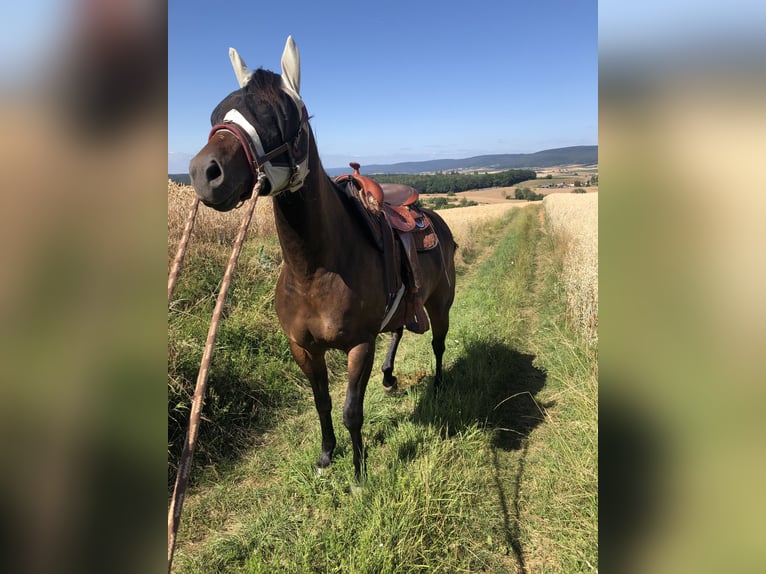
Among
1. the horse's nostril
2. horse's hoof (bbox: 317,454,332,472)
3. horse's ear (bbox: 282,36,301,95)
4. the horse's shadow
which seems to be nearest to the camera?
the horse's nostril

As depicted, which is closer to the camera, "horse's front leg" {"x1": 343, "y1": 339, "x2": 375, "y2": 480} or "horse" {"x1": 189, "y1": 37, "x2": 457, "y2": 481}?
"horse" {"x1": 189, "y1": 37, "x2": 457, "y2": 481}

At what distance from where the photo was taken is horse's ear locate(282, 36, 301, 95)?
209 cm

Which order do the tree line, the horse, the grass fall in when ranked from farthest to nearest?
1. the tree line
2. the grass
3. the horse

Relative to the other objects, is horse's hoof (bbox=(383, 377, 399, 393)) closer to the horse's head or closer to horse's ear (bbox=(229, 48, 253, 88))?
the horse's head

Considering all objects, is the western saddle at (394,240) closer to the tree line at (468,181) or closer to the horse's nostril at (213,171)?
the horse's nostril at (213,171)

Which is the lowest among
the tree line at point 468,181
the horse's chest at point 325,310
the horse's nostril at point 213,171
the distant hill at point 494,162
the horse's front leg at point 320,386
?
the horse's front leg at point 320,386

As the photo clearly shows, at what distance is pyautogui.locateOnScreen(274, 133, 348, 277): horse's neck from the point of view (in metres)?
2.39

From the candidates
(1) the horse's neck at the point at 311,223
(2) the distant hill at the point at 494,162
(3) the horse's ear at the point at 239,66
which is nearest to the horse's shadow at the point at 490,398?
(1) the horse's neck at the point at 311,223

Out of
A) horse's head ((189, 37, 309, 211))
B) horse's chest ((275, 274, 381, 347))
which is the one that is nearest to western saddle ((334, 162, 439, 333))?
horse's chest ((275, 274, 381, 347))

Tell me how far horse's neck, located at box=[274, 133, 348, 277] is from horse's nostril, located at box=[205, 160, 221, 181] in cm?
68

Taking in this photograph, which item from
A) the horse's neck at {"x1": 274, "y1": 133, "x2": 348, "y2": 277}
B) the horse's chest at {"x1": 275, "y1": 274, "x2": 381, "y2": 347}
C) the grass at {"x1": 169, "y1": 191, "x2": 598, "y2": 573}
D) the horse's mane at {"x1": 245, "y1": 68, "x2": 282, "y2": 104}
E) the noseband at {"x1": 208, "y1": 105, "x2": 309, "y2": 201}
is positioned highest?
the horse's mane at {"x1": 245, "y1": 68, "x2": 282, "y2": 104}

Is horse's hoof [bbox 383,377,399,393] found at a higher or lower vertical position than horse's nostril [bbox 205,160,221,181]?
lower

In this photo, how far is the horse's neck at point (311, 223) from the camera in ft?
7.86
